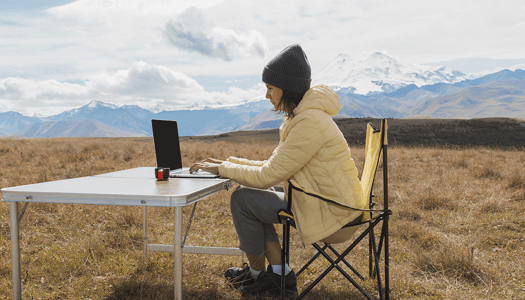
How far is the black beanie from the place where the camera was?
97.3 inches

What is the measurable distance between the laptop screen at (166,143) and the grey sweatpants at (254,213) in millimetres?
868

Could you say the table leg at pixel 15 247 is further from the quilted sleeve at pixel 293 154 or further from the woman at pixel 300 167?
the quilted sleeve at pixel 293 154

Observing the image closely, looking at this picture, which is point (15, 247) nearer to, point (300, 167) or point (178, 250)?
point (178, 250)

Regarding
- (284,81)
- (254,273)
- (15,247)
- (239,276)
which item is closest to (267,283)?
(254,273)

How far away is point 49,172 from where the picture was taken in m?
8.06

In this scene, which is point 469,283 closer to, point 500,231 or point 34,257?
point 500,231

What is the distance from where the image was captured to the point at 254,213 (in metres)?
2.62

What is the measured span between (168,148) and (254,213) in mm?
1174

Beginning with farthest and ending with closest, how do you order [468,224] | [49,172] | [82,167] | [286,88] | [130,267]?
[82,167] → [49,172] → [468,224] → [130,267] → [286,88]

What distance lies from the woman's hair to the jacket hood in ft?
0.41

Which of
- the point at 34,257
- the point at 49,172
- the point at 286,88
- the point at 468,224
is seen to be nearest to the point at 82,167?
the point at 49,172

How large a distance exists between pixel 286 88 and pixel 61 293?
8.33ft

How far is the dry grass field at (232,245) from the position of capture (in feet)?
9.75

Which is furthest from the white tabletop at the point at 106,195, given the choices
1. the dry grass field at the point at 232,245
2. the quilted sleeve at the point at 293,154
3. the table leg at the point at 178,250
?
the dry grass field at the point at 232,245
